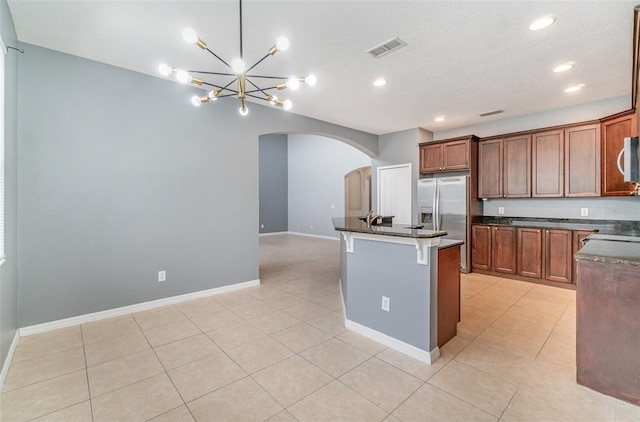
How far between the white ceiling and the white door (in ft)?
7.33

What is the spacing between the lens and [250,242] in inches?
168

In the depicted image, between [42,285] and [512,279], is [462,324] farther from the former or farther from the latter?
[42,285]

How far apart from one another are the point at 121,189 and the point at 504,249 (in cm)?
556

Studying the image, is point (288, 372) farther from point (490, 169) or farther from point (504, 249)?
point (490, 169)

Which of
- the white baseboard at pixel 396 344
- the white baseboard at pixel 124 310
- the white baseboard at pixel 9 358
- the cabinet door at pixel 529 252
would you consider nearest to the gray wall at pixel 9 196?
the white baseboard at pixel 9 358

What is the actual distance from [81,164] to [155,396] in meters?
2.48

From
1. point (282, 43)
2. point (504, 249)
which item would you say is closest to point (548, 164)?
point (504, 249)

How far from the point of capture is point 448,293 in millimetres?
2543

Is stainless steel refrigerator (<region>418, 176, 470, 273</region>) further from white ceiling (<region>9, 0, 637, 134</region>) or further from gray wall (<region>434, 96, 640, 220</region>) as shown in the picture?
white ceiling (<region>9, 0, 637, 134</region>)

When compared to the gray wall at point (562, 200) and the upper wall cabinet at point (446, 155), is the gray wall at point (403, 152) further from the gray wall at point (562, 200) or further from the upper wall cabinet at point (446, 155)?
the gray wall at point (562, 200)

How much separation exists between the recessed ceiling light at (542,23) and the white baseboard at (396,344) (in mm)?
2804

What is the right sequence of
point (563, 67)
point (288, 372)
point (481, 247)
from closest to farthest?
point (288, 372), point (563, 67), point (481, 247)

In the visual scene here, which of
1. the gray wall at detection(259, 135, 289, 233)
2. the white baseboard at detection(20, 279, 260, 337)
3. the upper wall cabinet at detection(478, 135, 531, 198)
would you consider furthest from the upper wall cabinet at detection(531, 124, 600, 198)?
the gray wall at detection(259, 135, 289, 233)

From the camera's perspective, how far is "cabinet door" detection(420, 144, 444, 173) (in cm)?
541
